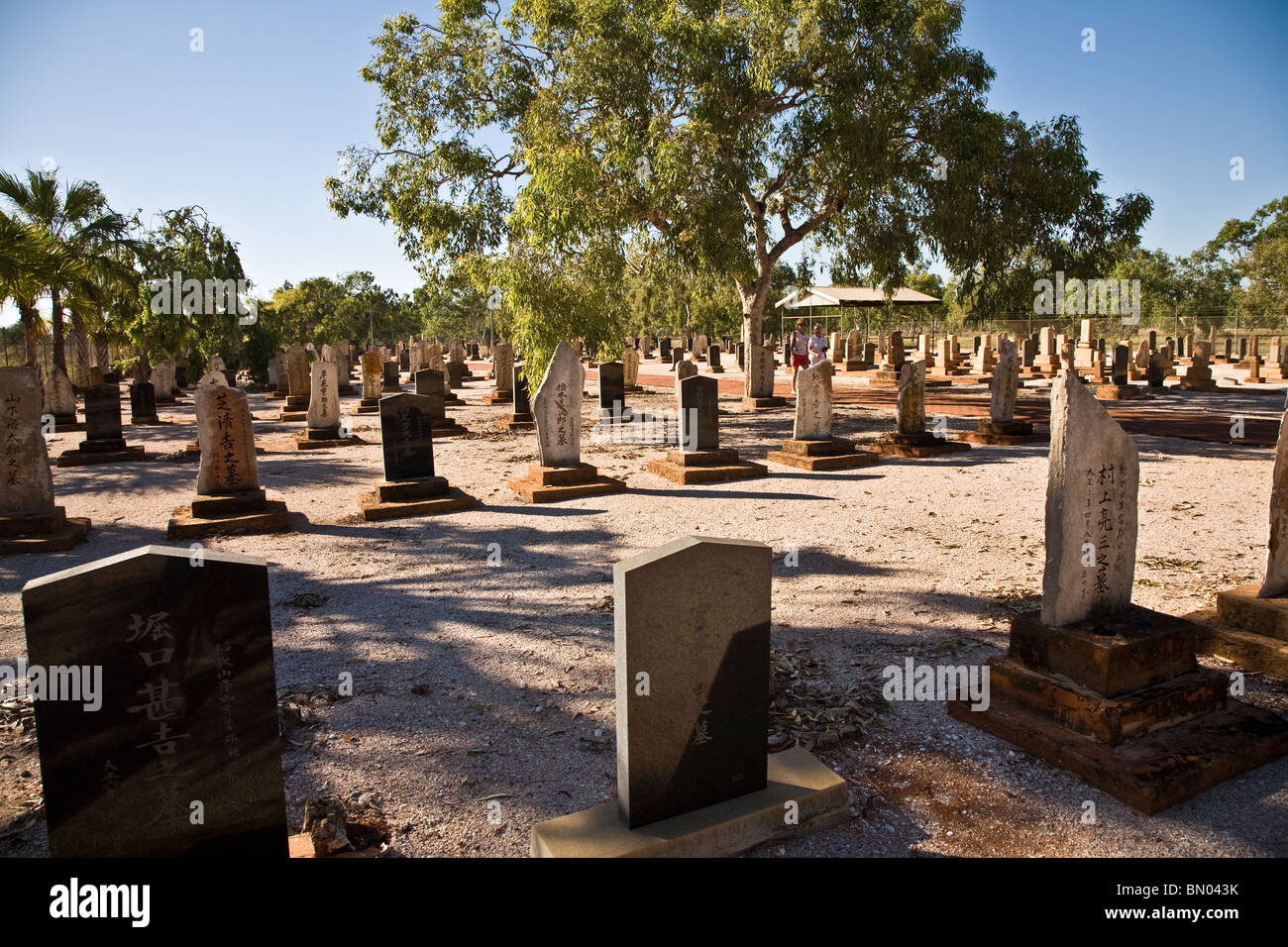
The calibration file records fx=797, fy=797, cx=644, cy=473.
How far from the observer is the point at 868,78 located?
15.2 m

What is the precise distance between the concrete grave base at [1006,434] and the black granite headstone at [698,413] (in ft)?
17.0

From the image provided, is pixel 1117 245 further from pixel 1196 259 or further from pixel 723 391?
pixel 1196 259

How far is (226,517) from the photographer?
8.26 m

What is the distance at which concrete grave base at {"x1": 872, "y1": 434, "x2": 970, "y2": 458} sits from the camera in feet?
40.5

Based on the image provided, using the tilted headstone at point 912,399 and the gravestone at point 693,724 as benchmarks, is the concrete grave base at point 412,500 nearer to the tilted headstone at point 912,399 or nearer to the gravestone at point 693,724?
the gravestone at point 693,724

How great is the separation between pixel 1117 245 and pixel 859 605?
1520 cm

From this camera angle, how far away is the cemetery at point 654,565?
2.91m

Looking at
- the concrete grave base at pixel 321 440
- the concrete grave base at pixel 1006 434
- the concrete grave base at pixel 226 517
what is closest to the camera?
the concrete grave base at pixel 226 517

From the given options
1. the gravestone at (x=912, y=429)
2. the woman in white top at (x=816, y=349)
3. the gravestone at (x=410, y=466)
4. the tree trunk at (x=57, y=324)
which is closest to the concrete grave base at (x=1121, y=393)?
the woman in white top at (x=816, y=349)

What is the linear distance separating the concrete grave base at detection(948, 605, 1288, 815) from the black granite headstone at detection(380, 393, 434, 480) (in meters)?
7.11

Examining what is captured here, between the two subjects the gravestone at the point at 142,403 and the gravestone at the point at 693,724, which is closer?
the gravestone at the point at 693,724

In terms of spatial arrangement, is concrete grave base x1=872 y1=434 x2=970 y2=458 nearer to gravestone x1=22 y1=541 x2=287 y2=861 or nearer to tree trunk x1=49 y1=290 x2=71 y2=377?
gravestone x1=22 y1=541 x2=287 y2=861
